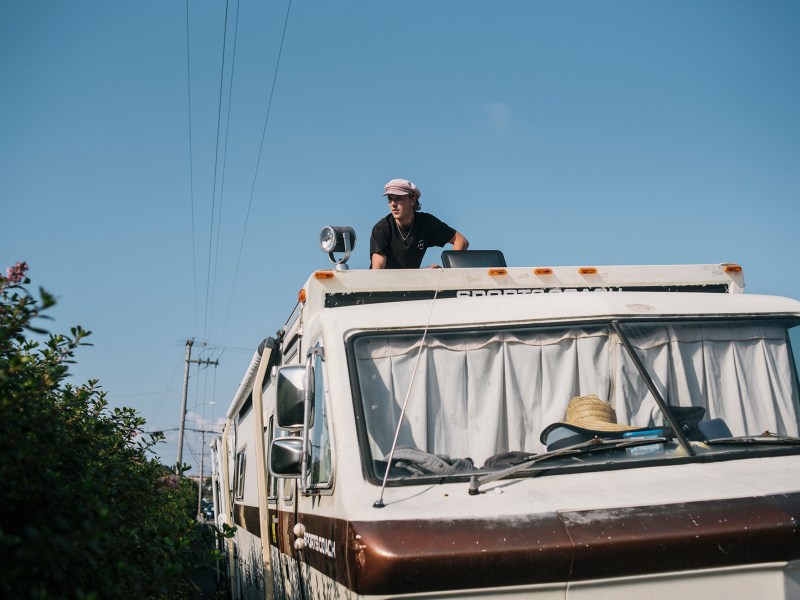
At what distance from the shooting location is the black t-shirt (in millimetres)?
6961

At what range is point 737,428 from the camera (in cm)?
460

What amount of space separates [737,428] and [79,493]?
3259 mm

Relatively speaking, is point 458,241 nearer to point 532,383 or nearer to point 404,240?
point 404,240

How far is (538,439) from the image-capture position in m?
4.39

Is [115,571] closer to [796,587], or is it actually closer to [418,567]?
[418,567]

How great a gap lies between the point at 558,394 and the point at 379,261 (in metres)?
2.57

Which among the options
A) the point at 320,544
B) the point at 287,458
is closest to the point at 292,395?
the point at 287,458

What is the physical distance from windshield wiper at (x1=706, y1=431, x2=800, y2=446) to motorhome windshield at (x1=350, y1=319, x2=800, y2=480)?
0.04 ft

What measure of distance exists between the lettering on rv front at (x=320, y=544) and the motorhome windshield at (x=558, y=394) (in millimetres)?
439

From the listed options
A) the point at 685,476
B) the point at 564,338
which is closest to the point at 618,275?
the point at 564,338

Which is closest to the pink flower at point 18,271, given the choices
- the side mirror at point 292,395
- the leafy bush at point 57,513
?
the leafy bush at point 57,513

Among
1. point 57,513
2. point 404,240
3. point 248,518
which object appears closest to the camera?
point 57,513

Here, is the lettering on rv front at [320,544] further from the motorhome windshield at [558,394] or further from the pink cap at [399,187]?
the pink cap at [399,187]

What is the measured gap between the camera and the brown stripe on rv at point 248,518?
322 inches
